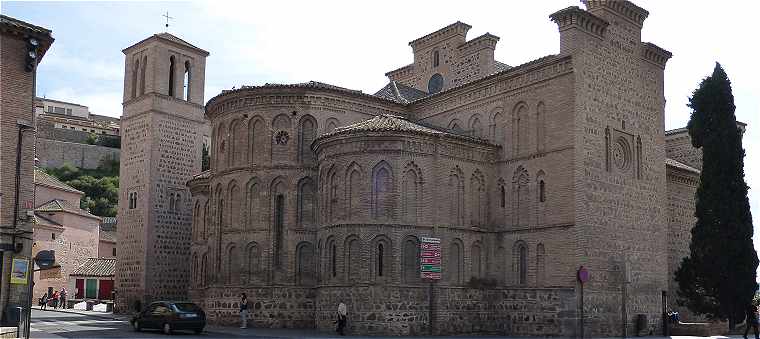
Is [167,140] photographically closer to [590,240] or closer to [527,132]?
[527,132]

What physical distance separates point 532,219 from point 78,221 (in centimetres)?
4441

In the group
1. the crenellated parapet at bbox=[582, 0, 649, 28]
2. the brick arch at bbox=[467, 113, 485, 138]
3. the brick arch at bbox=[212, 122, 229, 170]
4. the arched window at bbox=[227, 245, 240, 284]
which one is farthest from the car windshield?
the crenellated parapet at bbox=[582, 0, 649, 28]

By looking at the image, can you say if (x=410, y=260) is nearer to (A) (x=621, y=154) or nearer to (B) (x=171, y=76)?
(A) (x=621, y=154)

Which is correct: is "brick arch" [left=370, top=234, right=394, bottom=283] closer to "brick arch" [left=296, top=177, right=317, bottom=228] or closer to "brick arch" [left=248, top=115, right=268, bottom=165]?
"brick arch" [left=296, top=177, right=317, bottom=228]

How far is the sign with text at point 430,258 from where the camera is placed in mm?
26922

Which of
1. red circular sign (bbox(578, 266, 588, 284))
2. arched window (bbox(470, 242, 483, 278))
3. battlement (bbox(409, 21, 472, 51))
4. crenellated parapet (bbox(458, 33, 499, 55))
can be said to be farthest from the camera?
battlement (bbox(409, 21, 472, 51))

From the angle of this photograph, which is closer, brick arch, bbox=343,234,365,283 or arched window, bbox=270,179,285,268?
brick arch, bbox=343,234,365,283

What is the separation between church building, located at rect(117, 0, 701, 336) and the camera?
1060 inches

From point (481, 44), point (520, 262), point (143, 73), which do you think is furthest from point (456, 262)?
point (143, 73)

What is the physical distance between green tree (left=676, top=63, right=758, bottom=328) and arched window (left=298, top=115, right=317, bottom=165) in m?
15.2

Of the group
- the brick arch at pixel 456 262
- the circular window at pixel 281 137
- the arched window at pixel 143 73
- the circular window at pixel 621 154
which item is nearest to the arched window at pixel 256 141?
the circular window at pixel 281 137

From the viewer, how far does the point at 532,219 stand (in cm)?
2816

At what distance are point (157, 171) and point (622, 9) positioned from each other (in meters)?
26.3

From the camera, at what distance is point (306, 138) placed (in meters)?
31.4
